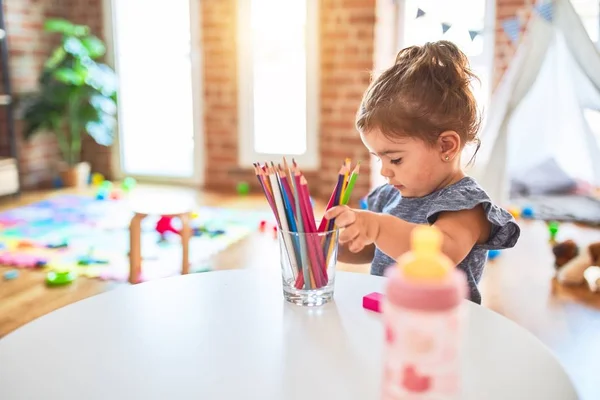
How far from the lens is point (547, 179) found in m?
3.83

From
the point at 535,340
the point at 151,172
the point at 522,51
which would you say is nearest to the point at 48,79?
the point at 151,172

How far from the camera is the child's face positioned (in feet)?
3.16

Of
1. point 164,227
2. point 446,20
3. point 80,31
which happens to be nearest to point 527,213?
point 446,20

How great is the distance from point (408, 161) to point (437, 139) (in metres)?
0.06

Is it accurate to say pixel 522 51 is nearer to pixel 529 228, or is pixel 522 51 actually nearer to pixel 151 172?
pixel 529 228

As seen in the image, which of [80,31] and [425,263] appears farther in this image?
[80,31]

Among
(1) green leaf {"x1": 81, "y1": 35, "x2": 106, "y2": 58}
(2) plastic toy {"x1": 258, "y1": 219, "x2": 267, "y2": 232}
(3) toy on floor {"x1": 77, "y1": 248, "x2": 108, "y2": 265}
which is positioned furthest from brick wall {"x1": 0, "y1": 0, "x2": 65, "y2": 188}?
(2) plastic toy {"x1": 258, "y1": 219, "x2": 267, "y2": 232}

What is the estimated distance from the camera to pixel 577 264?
240 centimetres

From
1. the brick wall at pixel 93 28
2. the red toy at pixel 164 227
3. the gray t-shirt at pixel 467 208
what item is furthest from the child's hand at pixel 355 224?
the brick wall at pixel 93 28

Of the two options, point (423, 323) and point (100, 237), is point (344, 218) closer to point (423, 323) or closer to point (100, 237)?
point (423, 323)

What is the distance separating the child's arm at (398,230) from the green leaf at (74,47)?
3565 mm

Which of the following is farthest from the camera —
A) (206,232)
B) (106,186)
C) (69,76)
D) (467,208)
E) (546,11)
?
(106,186)

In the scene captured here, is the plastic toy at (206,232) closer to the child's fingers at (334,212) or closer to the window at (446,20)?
the window at (446,20)

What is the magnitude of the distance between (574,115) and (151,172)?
2742mm
